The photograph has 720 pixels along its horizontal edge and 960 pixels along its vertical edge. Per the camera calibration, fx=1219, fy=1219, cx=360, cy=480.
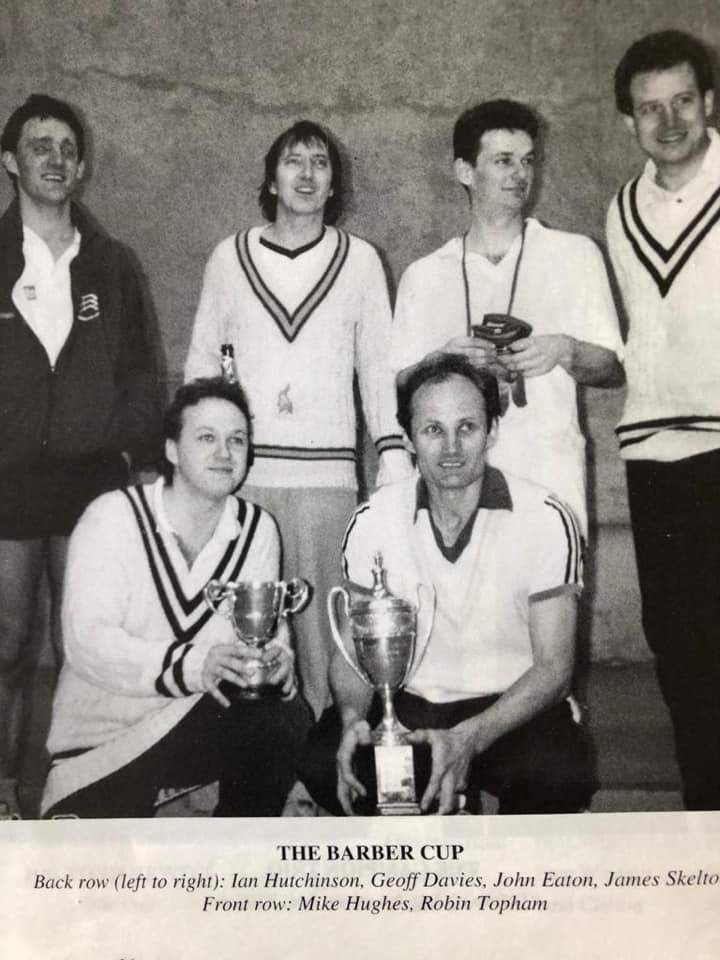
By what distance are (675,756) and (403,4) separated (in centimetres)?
154

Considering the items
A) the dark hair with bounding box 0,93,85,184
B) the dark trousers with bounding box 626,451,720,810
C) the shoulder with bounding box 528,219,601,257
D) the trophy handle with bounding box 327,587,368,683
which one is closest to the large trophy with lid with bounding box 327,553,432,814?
the trophy handle with bounding box 327,587,368,683

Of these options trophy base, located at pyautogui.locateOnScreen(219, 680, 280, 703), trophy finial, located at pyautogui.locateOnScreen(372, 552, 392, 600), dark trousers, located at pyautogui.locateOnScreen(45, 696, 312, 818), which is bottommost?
dark trousers, located at pyautogui.locateOnScreen(45, 696, 312, 818)

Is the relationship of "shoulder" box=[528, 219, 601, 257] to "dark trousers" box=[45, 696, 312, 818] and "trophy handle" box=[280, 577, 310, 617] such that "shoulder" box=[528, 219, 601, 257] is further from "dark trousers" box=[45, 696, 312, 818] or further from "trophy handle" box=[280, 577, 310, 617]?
"dark trousers" box=[45, 696, 312, 818]

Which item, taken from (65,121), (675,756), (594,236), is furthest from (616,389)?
(65,121)

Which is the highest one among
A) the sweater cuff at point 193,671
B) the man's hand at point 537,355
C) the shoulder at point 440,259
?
the shoulder at point 440,259

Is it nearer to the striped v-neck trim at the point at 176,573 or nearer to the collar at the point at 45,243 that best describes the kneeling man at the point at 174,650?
the striped v-neck trim at the point at 176,573

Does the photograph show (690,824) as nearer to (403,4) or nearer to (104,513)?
(104,513)

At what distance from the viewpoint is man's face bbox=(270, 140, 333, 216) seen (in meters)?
2.43

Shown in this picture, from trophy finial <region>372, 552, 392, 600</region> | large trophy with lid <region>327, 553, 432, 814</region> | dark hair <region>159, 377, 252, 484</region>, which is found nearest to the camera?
large trophy with lid <region>327, 553, 432, 814</region>

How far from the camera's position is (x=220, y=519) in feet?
7.79

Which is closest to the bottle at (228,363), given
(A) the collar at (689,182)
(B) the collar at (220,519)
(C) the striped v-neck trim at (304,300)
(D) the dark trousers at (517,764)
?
(C) the striped v-neck trim at (304,300)

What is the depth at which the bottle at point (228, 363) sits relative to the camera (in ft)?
7.95

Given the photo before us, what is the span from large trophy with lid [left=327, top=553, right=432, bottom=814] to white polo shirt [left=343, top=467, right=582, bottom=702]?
0.03 metres

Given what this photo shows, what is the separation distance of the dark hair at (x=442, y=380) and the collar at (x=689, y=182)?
0.46 m
